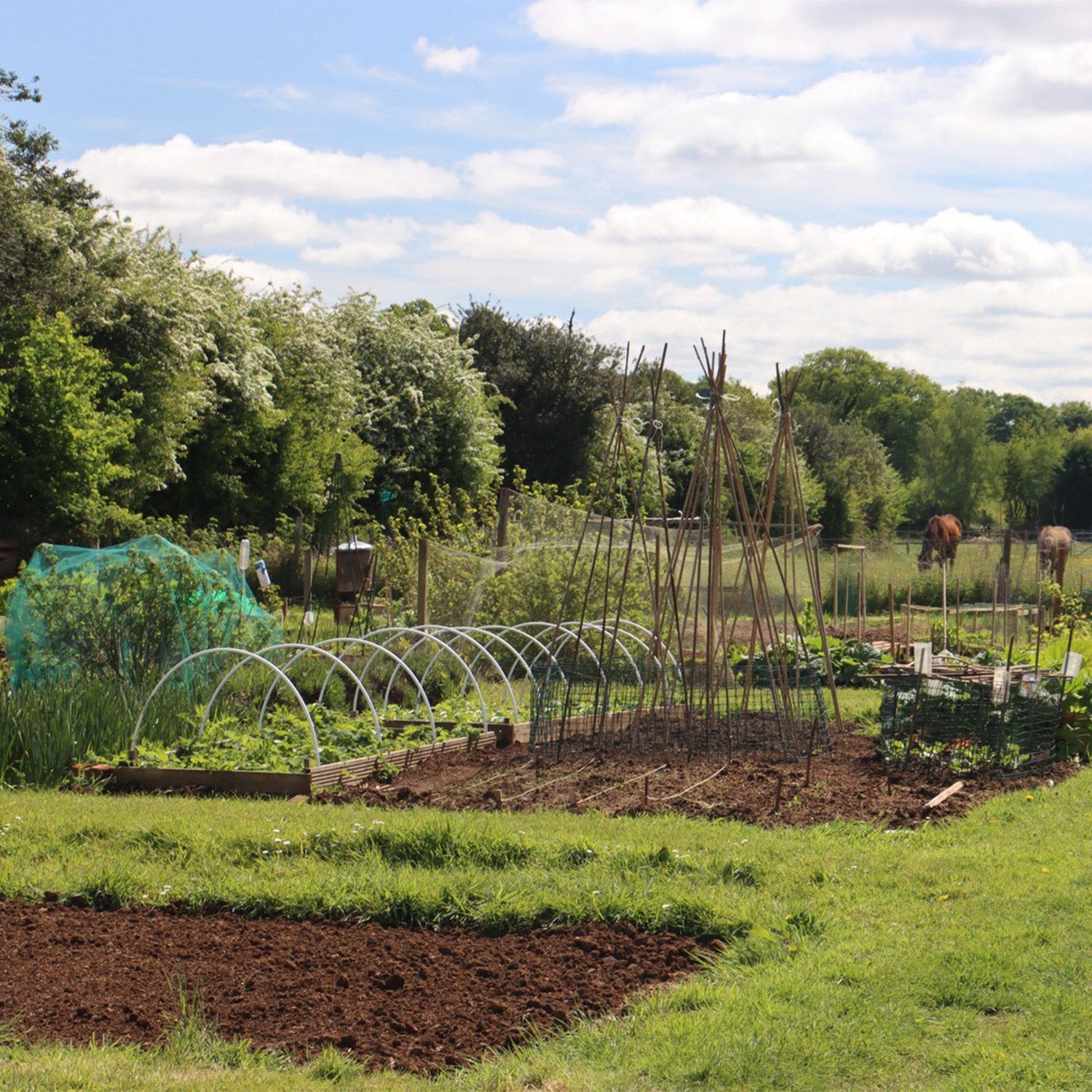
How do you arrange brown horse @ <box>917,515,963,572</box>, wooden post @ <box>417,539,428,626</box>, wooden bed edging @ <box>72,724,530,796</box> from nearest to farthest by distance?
wooden bed edging @ <box>72,724,530,796</box>, wooden post @ <box>417,539,428,626</box>, brown horse @ <box>917,515,963,572</box>

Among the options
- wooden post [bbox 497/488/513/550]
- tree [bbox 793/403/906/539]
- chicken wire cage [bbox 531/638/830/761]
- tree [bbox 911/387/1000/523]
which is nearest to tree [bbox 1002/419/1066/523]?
tree [bbox 911/387/1000/523]

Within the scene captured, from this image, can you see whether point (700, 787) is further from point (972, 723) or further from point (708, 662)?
point (972, 723)

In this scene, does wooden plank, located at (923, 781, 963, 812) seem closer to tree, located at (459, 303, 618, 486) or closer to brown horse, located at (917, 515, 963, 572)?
brown horse, located at (917, 515, 963, 572)

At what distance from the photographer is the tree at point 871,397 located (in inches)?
2734

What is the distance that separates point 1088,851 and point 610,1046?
10.6 feet

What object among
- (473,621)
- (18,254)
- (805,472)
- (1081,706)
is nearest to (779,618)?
(473,621)

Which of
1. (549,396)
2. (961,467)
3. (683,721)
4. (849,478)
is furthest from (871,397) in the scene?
(683,721)

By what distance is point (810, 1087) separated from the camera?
347 cm

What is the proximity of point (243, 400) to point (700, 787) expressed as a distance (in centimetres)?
1605

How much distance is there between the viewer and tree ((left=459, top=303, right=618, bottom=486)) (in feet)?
101

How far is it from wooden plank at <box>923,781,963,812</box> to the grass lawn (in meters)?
0.22

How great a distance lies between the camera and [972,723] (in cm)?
830

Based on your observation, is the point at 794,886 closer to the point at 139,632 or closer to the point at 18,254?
the point at 139,632

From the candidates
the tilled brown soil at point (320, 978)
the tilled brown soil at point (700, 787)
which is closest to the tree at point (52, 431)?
the tilled brown soil at point (700, 787)
